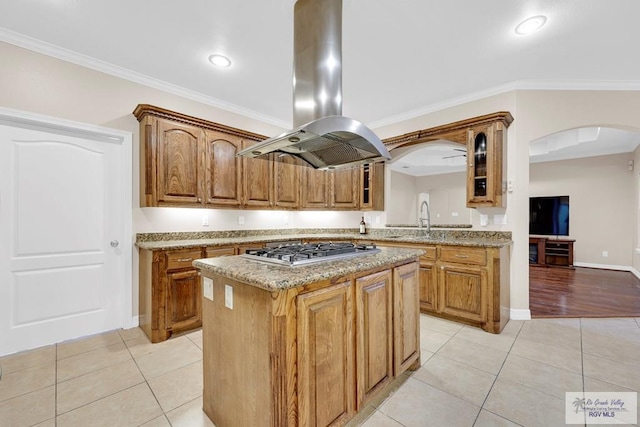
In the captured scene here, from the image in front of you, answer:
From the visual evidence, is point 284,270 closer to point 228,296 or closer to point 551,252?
point 228,296

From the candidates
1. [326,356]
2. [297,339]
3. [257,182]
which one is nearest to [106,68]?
[257,182]

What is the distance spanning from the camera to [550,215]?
6.61 metres

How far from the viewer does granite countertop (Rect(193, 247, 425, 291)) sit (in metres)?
1.16

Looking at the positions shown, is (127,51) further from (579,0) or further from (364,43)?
(579,0)

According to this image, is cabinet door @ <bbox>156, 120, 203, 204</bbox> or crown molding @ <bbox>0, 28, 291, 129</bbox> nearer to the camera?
crown molding @ <bbox>0, 28, 291, 129</bbox>

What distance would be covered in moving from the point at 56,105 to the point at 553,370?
489 centimetres

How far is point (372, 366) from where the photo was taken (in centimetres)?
167

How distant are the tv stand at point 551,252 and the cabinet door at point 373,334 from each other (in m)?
6.57

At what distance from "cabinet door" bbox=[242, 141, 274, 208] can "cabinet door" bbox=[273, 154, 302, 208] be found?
84 mm

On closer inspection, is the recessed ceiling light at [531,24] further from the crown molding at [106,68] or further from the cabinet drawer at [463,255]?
the crown molding at [106,68]

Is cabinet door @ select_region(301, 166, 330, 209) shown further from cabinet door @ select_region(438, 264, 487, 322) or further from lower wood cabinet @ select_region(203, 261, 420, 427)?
lower wood cabinet @ select_region(203, 261, 420, 427)

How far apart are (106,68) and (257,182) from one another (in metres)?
1.97

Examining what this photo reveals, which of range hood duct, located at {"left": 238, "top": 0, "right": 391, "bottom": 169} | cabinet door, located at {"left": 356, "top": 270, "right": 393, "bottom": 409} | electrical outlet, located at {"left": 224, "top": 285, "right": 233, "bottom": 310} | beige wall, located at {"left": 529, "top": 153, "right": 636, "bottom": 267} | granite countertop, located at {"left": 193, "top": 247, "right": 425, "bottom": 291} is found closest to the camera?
granite countertop, located at {"left": 193, "top": 247, "right": 425, "bottom": 291}

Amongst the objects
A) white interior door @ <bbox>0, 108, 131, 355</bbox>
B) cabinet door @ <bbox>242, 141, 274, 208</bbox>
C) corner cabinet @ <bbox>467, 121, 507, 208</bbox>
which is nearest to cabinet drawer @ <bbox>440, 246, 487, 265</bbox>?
corner cabinet @ <bbox>467, 121, 507, 208</bbox>
